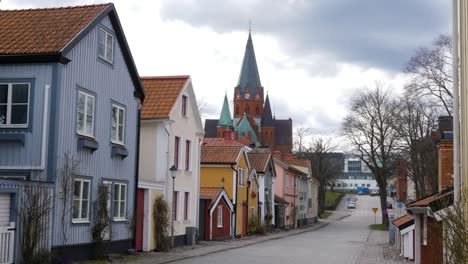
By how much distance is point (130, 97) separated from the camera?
2619cm

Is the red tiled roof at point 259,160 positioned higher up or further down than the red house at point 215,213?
higher up

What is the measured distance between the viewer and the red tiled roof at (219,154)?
42981 mm

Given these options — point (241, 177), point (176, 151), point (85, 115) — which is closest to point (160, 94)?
point (176, 151)

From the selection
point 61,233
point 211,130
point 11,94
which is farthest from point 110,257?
point 211,130

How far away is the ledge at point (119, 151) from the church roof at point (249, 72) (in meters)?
117

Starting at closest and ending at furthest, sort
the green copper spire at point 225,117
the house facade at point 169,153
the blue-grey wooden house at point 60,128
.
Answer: the blue-grey wooden house at point 60,128 < the house facade at point 169,153 < the green copper spire at point 225,117

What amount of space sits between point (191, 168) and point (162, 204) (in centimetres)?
534

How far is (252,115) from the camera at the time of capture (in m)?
148

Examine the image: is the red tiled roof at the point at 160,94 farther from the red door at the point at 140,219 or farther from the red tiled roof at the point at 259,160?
the red tiled roof at the point at 259,160

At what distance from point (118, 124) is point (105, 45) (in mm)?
3026

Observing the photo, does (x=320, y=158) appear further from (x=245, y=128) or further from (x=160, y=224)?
(x=160, y=224)

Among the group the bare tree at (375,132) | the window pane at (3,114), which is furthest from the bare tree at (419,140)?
the window pane at (3,114)

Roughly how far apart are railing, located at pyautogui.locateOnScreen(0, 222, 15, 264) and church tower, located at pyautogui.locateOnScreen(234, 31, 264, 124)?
124782mm

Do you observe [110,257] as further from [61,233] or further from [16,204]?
[16,204]
